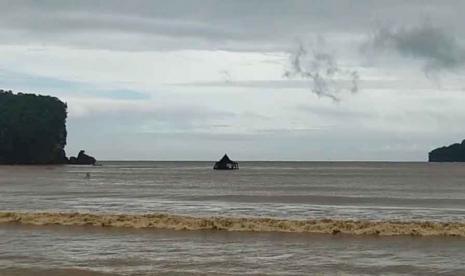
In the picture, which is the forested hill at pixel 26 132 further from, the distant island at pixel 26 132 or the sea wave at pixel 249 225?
the sea wave at pixel 249 225

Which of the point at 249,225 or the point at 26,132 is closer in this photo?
the point at 249,225

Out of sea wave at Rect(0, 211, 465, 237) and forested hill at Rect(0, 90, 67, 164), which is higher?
forested hill at Rect(0, 90, 67, 164)

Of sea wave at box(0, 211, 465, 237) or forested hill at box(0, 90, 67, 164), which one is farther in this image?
forested hill at box(0, 90, 67, 164)

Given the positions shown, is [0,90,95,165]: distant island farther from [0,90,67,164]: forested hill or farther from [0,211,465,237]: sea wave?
[0,211,465,237]: sea wave

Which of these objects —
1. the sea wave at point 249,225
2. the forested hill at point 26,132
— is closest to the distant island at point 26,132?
the forested hill at point 26,132

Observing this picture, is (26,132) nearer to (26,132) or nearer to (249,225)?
(26,132)

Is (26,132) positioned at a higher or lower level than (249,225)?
higher

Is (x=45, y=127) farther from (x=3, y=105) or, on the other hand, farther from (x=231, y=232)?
(x=231, y=232)

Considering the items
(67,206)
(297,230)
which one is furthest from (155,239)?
(67,206)

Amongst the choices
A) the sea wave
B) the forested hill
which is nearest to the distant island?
the forested hill

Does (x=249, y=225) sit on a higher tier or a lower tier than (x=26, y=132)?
lower

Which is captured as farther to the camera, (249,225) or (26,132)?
(26,132)

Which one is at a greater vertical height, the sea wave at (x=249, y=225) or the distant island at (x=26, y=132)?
the distant island at (x=26, y=132)

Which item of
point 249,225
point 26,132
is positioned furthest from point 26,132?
point 249,225
